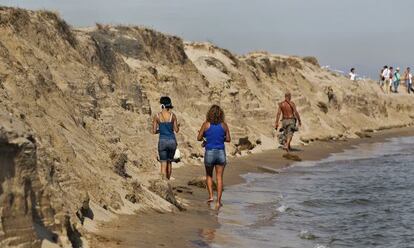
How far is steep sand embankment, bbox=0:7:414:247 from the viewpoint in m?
5.50

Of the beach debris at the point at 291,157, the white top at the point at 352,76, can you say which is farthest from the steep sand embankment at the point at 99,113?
the white top at the point at 352,76

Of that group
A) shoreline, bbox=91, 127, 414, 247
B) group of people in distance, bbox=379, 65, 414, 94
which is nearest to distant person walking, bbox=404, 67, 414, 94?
group of people in distance, bbox=379, 65, 414, 94

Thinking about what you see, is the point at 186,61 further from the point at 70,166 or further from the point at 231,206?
the point at 70,166

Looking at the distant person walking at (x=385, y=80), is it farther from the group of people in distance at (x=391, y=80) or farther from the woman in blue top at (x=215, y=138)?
the woman in blue top at (x=215, y=138)

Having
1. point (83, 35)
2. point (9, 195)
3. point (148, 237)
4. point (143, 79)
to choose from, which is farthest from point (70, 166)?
point (143, 79)

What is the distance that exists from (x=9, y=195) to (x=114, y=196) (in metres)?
2.98

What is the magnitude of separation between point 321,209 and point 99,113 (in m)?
4.51

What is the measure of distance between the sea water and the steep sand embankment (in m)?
1.32

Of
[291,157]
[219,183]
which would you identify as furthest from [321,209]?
[291,157]

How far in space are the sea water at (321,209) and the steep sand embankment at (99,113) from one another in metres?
1.32

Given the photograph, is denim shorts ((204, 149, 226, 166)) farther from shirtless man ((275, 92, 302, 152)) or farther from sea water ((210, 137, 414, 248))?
shirtless man ((275, 92, 302, 152))

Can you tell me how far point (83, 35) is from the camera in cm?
1641

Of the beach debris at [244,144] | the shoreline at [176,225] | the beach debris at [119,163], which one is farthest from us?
the beach debris at [244,144]

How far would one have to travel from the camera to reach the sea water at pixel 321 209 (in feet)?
28.2
